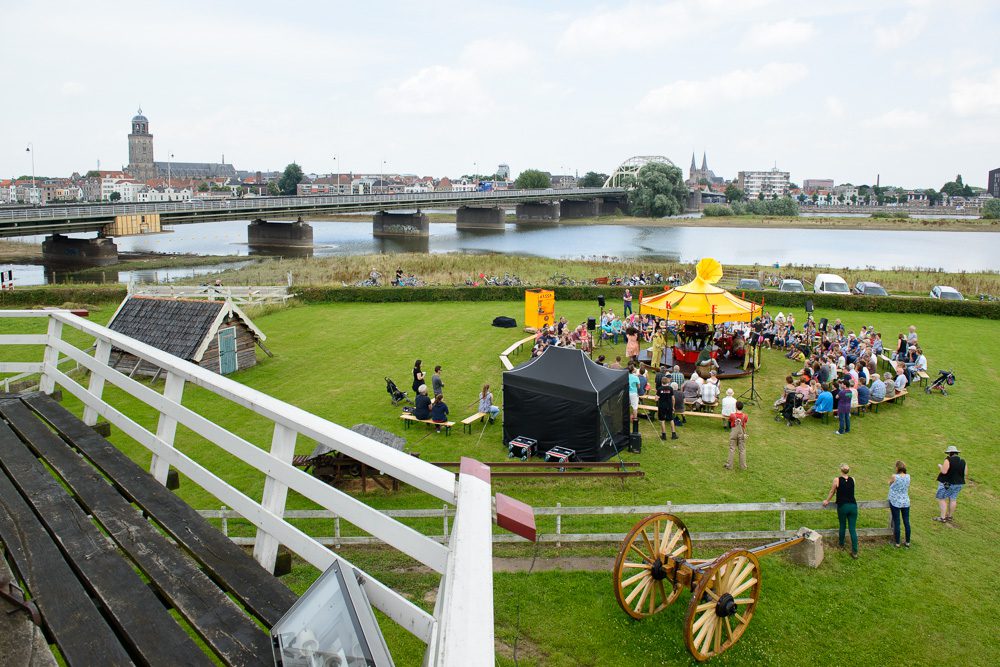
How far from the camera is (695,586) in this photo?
9133mm

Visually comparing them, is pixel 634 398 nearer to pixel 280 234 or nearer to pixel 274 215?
pixel 274 215

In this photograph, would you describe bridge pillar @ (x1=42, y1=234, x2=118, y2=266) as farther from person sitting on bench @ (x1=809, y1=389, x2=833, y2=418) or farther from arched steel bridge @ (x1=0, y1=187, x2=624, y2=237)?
person sitting on bench @ (x1=809, y1=389, x2=833, y2=418)

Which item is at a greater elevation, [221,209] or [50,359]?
[221,209]

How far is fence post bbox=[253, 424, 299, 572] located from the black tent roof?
12.4 meters

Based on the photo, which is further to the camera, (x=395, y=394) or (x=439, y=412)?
(x=395, y=394)

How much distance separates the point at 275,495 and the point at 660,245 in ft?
271

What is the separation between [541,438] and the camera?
1616 cm

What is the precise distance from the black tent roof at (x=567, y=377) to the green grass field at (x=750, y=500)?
5.92 feet

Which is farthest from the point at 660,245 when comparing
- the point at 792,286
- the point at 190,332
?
the point at 190,332

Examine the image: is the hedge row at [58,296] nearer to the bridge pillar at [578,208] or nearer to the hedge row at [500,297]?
the hedge row at [500,297]

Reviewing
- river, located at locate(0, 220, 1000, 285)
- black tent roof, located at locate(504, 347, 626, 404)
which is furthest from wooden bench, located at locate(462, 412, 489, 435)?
river, located at locate(0, 220, 1000, 285)

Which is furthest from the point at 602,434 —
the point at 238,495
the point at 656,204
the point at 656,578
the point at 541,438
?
the point at 656,204

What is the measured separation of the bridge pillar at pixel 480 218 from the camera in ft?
359

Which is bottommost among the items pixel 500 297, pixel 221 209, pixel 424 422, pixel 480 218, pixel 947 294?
pixel 424 422
